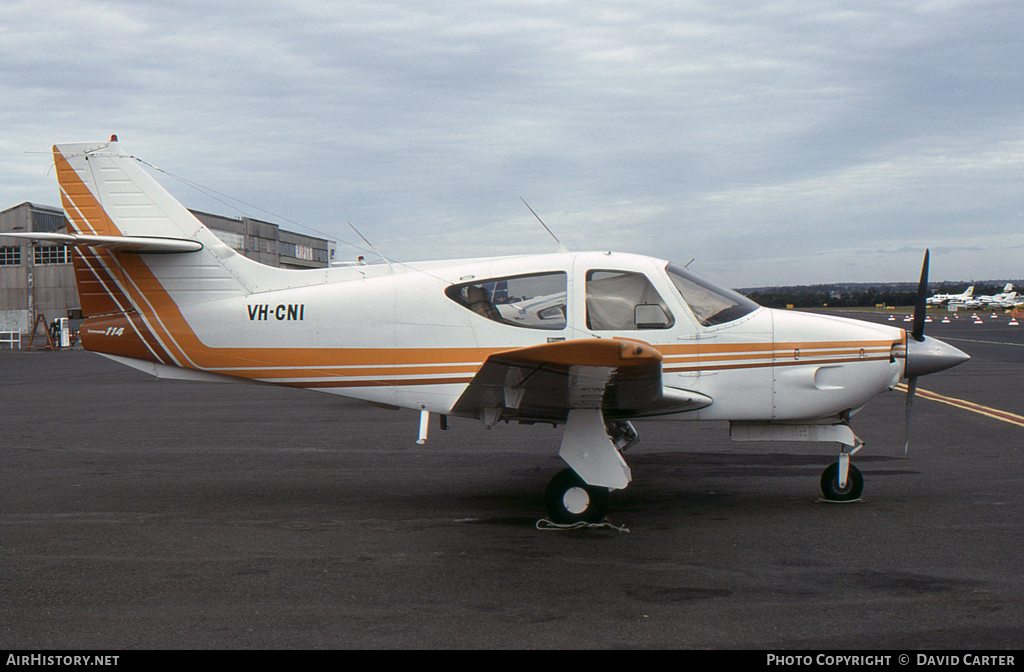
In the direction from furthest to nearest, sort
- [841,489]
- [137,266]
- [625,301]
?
[137,266], [841,489], [625,301]

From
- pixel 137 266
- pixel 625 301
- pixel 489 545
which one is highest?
pixel 137 266

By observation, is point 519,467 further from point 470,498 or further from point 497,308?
point 497,308

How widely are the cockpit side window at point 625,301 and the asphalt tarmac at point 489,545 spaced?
5.46 feet

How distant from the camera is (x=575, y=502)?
6.38 meters

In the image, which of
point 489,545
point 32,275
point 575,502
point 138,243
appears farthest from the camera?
point 32,275

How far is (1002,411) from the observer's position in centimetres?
1226

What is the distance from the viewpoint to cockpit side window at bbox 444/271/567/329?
6.80 meters

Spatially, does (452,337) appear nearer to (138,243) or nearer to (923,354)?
(138,243)

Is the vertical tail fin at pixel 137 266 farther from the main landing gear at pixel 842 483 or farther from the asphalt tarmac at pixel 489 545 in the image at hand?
the main landing gear at pixel 842 483

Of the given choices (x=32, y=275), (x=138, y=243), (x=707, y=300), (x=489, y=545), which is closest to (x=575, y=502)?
(x=489, y=545)

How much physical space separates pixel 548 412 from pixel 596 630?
254cm

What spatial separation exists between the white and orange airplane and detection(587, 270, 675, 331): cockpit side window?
1cm

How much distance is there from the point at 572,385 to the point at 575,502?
3.43ft
